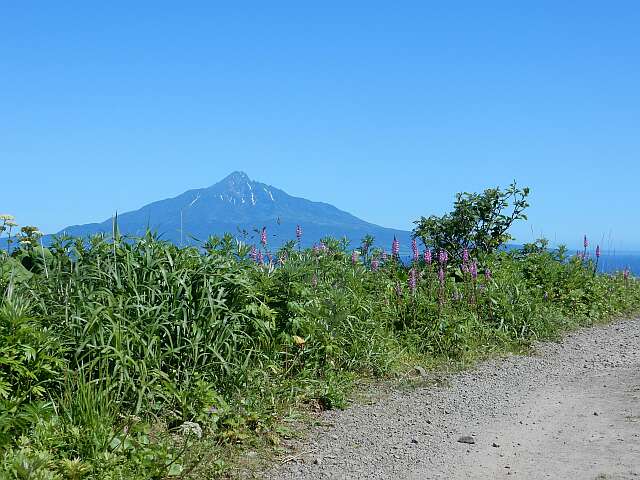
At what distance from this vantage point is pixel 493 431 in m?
6.31

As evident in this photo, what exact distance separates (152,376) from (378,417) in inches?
80.9

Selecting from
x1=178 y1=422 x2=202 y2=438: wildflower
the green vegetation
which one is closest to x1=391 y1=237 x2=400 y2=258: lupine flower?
the green vegetation

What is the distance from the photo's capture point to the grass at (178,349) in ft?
15.9

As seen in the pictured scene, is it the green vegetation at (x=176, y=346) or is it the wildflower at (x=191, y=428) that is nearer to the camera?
the green vegetation at (x=176, y=346)

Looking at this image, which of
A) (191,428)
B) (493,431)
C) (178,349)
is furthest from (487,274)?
(191,428)

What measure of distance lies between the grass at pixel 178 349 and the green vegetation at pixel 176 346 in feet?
0.05

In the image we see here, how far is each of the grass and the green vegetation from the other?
14mm

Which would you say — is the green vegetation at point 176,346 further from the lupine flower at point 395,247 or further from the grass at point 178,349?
the lupine flower at point 395,247

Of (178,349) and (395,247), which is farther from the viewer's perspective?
(395,247)

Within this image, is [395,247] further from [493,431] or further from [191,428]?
[191,428]

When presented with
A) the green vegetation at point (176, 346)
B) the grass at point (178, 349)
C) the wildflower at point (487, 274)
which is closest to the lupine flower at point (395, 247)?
the wildflower at point (487, 274)

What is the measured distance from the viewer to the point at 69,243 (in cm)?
669

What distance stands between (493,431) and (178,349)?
2.77 m

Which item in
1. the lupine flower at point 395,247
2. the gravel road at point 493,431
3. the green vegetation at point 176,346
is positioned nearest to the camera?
the green vegetation at point 176,346
